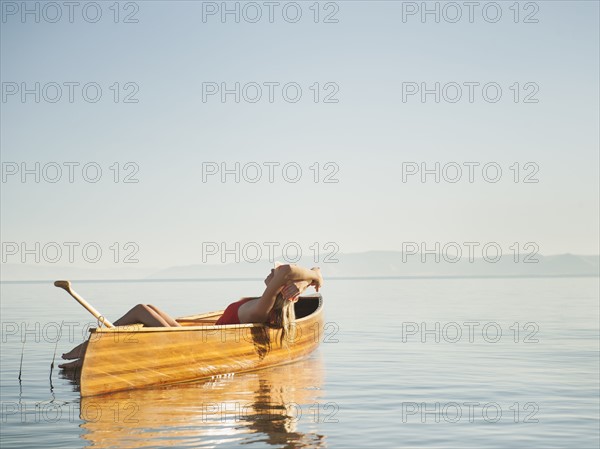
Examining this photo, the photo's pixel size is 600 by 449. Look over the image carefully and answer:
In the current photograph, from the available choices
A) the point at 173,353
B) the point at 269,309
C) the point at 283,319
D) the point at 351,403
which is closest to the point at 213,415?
the point at 351,403

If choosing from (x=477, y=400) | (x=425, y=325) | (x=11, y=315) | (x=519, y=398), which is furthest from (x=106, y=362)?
(x=11, y=315)

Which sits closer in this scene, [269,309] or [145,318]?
[145,318]

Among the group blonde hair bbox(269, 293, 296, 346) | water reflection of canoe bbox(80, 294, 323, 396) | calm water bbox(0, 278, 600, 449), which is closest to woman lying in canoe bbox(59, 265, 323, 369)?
blonde hair bbox(269, 293, 296, 346)

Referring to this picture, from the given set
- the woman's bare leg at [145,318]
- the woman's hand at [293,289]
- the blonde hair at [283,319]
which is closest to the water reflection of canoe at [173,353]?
the blonde hair at [283,319]

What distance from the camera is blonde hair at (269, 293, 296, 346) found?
9603mm

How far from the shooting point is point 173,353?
845cm

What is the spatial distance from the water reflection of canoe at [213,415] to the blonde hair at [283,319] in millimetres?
894

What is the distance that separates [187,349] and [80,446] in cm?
281

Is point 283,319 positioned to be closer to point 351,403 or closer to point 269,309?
point 269,309

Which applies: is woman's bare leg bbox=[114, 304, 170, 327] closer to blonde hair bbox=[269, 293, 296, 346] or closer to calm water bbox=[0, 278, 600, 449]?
calm water bbox=[0, 278, 600, 449]

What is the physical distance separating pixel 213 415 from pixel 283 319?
3.04 meters

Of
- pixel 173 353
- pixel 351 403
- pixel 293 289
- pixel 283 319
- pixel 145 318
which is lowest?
pixel 351 403

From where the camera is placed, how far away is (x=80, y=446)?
5852 mm

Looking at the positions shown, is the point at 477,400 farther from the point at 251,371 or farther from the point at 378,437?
the point at 251,371
